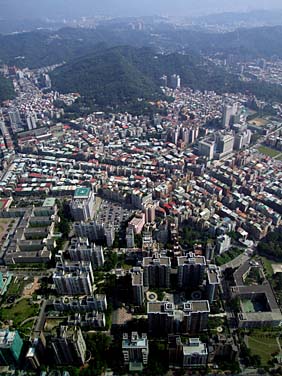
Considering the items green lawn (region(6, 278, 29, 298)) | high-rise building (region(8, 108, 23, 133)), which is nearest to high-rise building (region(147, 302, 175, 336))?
green lawn (region(6, 278, 29, 298))

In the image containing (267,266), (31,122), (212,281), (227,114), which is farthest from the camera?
(31,122)

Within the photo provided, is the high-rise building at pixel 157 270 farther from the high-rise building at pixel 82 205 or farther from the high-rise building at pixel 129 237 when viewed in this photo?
the high-rise building at pixel 82 205

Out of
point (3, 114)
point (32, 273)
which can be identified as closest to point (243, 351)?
point (32, 273)

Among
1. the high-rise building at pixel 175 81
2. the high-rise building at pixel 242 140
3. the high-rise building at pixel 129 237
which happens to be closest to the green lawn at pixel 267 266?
the high-rise building at pixel 129 237

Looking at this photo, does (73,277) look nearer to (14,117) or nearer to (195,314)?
(195,314)

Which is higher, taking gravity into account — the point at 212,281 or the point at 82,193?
the point at 212,281

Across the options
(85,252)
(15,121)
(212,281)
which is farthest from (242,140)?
(15,121)

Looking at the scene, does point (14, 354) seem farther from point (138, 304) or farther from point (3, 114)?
point (3, 114)
